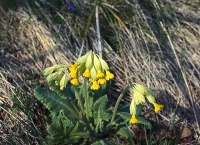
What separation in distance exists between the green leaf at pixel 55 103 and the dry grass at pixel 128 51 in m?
0.24

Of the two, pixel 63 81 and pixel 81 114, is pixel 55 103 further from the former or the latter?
pixel 63 81

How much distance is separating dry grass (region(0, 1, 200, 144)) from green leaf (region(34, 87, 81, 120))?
24 cm

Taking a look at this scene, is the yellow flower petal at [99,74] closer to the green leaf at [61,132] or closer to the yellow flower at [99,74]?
the yellow flower at [99,74]

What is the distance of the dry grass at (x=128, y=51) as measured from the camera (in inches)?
122

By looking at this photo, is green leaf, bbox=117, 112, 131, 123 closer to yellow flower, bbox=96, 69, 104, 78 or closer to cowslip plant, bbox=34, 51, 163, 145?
cowslip plant, bbox=34, 51, 163, 145

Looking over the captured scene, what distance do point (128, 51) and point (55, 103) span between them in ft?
2.81

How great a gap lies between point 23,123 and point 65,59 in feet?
2.17

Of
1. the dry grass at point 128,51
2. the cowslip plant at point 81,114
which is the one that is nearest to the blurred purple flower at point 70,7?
the dry grass at point 128,51

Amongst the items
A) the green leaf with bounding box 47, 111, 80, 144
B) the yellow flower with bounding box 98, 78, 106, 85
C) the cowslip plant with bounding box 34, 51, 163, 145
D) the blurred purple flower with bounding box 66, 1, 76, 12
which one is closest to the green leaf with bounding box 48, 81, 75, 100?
the cowslip plant with bounding box 34, 51, 163, 145

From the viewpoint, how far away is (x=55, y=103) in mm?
2689

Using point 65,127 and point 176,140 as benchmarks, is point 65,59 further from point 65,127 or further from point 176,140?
point 176,140

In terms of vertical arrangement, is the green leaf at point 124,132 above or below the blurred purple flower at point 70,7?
below

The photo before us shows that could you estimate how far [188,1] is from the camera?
3.81 meters

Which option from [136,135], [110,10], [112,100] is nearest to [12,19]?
[110,10]
